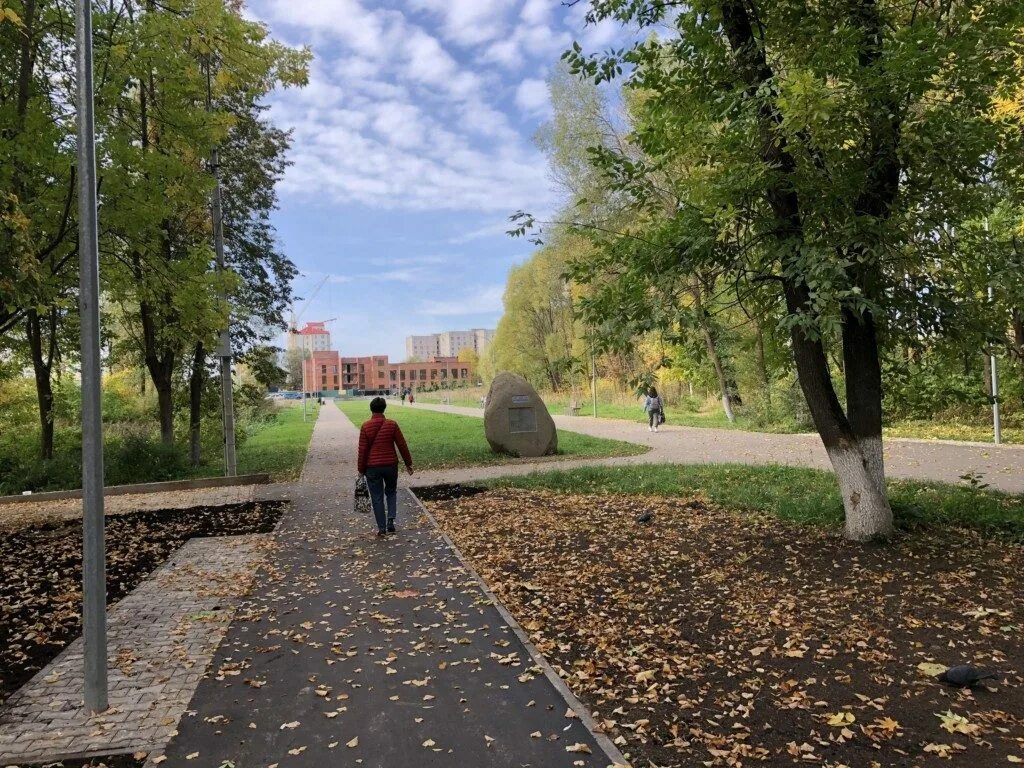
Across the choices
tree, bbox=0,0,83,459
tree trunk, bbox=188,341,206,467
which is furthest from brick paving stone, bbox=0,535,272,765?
tree trunk, bbox=188,341,206,467

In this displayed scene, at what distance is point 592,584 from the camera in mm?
6160

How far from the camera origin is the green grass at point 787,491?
7262 millimetres

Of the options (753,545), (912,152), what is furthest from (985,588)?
(912,152)

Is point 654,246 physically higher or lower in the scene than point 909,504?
higher

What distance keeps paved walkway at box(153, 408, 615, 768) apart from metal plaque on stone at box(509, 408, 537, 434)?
993 centimetres

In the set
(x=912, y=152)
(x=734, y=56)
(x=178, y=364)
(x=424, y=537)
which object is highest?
(x=734, y=56)

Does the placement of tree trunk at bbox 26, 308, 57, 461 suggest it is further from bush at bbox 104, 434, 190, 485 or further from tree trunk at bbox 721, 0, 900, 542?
tree trunk at bbox 721, 0, 900, 542

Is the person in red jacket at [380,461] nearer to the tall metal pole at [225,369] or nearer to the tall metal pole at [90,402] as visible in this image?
the tall metal pole at [90,402]

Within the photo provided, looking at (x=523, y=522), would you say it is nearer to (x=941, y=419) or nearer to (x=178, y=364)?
(x=178, y=364)

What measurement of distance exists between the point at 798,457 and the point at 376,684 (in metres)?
12.5

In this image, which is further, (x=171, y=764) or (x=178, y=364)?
(x=178, y=364)

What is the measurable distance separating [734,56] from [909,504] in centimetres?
503

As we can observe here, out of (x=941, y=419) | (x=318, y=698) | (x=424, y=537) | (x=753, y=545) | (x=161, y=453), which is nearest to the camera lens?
(x=318, y=698)

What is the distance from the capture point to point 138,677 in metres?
4.41
